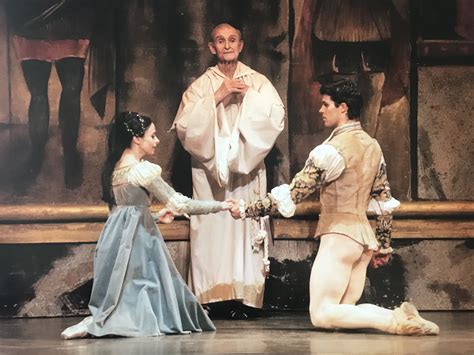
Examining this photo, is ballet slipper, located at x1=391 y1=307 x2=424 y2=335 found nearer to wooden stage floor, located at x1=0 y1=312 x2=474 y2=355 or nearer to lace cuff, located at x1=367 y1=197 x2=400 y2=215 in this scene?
wooden stage floor, located at x1=0 y1=312 x2=474 y2=355

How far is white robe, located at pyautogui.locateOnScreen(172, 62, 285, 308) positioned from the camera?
7566 millimetres

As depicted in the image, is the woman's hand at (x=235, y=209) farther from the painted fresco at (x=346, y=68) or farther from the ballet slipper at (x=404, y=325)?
the painted fresco at (x=346, y=68)

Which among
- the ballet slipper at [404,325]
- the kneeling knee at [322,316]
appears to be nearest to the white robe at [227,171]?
the kneeling knee at [322,316]

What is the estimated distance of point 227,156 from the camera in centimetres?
756

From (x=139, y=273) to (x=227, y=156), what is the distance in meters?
1.29

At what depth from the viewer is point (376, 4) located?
819 cm

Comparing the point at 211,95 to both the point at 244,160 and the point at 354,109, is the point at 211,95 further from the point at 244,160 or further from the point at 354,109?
the point at 354,109

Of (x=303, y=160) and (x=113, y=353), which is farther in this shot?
(x=303, y=160)

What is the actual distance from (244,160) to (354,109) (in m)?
1.12

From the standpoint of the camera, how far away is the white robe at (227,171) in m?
7.57

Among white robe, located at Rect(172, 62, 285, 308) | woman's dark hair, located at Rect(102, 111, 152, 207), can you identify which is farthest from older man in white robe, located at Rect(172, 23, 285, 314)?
woman's dark hair, located at Rect(102, 111, 152, 207)

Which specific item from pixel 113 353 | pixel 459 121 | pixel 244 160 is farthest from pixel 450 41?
pixel 113 353

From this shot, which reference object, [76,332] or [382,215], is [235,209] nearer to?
[382,215]

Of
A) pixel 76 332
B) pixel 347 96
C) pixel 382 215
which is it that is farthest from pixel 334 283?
pixel 76 332
